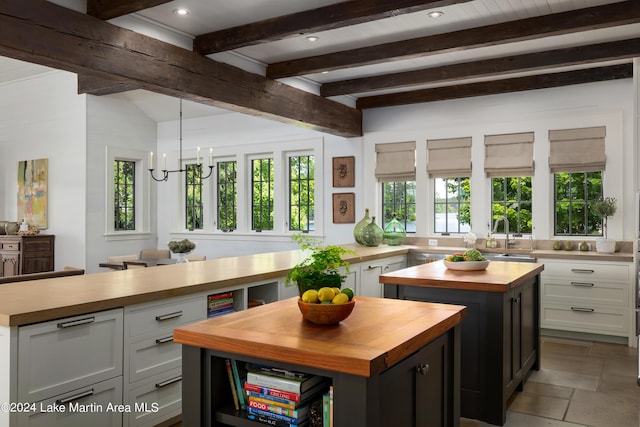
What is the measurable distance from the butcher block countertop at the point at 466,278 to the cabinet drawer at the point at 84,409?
1760 mm

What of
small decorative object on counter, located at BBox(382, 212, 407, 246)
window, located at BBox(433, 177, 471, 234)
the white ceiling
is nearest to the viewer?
the white ceiling

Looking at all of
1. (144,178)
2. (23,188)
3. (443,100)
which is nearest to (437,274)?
(443,100)

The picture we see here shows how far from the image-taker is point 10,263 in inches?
296

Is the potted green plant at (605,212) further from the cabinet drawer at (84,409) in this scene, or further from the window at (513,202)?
the cabinet drawer at (84,409)

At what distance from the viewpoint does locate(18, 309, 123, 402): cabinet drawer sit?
2.29 m

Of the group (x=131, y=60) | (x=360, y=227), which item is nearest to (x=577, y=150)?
(x=360, y=227)

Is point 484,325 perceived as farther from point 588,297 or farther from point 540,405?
point 588,297

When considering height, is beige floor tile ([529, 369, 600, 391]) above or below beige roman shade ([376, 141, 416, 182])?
below

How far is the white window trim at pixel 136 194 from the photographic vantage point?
782 centimetres

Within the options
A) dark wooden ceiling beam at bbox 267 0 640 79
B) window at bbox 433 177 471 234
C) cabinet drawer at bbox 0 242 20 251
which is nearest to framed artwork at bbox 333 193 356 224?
window at bbox 433 177 471 234

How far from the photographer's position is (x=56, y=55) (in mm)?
3328

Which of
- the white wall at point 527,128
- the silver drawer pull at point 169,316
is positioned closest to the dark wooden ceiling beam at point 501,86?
the white wall at point 527,128

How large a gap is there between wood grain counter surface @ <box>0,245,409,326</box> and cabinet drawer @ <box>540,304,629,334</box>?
2.83 m

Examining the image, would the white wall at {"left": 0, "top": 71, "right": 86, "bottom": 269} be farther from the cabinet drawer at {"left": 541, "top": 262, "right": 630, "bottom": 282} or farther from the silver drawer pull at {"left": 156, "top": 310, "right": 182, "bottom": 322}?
the cabinet drawer at {"left": 541, "top": 262, "right": 630, "bottom": 282}
